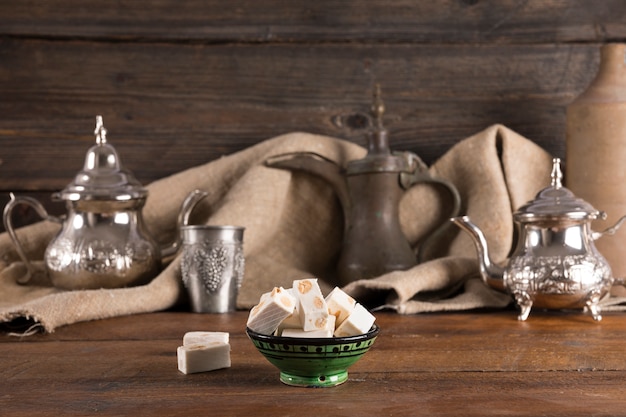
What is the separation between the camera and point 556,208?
3.90 ft

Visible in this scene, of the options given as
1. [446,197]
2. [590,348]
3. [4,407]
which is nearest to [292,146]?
[446,197]

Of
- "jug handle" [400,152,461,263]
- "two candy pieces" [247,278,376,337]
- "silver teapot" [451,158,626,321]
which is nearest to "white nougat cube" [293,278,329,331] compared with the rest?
"two candy pieces" [247,278,376,337]

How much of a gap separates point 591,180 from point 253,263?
631mm

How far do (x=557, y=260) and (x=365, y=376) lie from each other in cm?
52

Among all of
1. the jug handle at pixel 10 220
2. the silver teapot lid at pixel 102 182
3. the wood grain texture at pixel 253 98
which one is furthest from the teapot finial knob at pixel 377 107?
the jug handle at pixel 10 220

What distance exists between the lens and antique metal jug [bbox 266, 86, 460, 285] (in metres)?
1.42

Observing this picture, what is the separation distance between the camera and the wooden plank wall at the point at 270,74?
1648 mm

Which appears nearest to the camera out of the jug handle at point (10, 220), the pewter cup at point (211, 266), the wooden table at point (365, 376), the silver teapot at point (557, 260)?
the wooden table at point (365, 376)

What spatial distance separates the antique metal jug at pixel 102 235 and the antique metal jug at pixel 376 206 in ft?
1.04

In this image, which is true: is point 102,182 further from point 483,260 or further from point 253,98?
point 483,260

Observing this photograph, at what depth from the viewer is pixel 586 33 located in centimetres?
165

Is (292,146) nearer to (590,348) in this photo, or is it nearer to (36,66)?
(36,66)

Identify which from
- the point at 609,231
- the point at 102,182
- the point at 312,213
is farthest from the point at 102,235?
the point at 609,231

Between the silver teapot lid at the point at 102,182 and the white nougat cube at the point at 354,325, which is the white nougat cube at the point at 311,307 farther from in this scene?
the silver teapot lid at the point at 102,182
